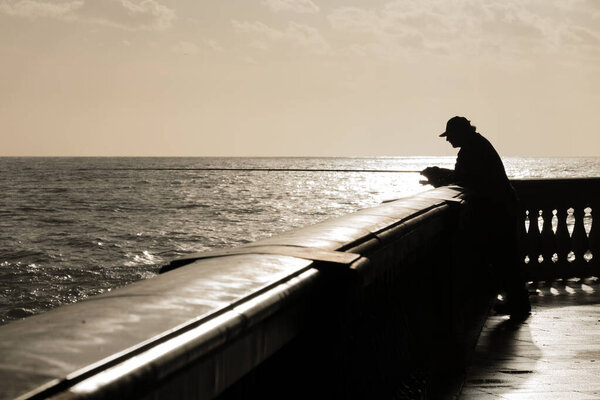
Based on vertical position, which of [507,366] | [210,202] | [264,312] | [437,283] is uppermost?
[264,312]

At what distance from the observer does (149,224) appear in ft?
157

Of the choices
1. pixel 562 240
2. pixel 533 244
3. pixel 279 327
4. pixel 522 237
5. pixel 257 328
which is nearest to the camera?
pixel 257 328

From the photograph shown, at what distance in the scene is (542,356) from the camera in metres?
5.06

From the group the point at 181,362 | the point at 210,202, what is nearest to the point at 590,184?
the point at 181,362

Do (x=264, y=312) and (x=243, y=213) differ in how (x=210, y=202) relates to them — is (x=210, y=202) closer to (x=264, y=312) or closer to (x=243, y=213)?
(x=243, y=213)

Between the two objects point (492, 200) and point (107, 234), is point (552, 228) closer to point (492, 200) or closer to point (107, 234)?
point (492, 200)

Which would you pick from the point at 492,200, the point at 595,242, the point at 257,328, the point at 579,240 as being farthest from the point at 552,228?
the point at 257,328

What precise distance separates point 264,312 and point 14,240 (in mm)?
38401

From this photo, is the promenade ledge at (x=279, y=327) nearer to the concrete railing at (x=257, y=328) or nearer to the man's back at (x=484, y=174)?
the concrete railing at (x=257, y=328)

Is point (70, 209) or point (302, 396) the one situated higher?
point (302, 396)

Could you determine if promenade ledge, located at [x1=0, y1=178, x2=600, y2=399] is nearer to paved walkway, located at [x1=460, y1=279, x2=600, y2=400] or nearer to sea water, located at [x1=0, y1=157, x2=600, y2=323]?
paved walkway, located at [x1=460, y1=279, x2=600, y2=400]

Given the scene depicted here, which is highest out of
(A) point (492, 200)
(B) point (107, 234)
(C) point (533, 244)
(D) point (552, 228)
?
(A) point (492, 200)

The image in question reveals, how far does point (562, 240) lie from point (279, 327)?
7510mm

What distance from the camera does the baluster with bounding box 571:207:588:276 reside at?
8594mm
